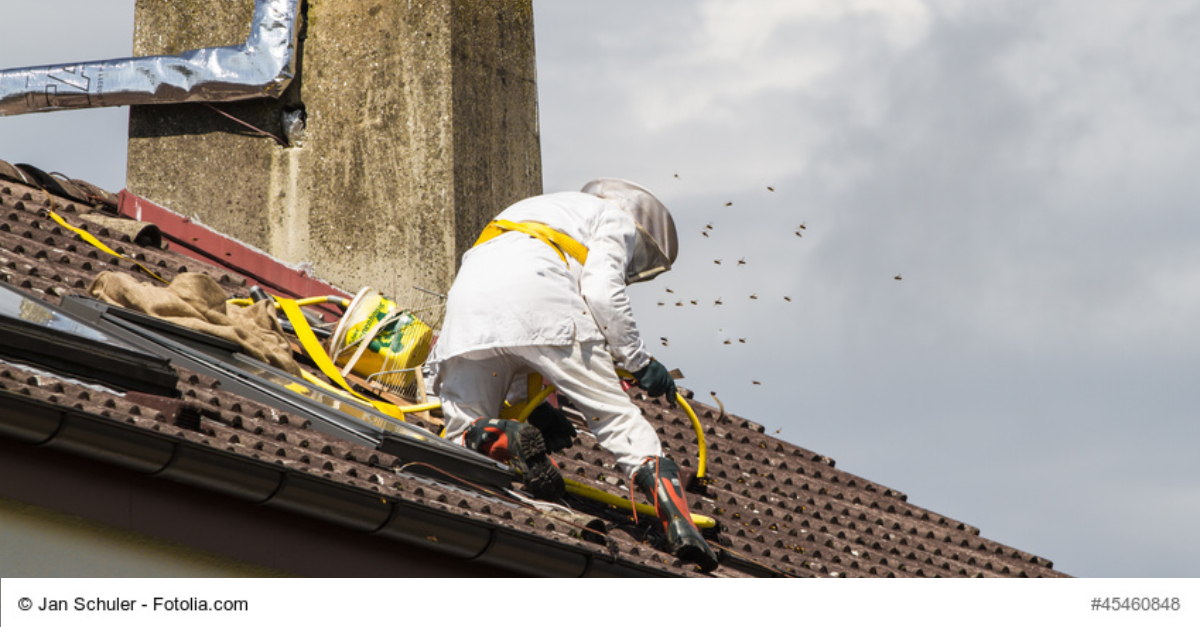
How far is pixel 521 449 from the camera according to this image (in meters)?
6.16

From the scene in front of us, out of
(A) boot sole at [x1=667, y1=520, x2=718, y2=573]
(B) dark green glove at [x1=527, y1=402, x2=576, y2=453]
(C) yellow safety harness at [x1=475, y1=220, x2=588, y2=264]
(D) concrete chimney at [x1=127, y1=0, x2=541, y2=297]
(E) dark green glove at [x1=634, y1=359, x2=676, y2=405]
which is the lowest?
(A) boot sole at [x1=667, y1=520, x2=718, y2=573]

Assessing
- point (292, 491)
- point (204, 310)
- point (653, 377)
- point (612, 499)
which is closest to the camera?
point (292, 491)

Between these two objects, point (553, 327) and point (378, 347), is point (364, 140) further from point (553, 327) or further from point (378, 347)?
point (553, 327)

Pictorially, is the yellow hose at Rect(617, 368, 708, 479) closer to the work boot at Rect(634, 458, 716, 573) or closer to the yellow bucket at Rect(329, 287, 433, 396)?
the work boot at Rect(634, 458, 716, 573)

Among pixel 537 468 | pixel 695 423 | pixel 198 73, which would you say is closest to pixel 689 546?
pixel 537 468

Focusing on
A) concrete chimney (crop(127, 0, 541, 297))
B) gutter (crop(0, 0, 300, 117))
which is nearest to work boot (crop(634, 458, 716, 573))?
concrete chimney (crop(127, 0, 541, 297))

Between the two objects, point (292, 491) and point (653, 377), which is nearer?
point (292, 491)

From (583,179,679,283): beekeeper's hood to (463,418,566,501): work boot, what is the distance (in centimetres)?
94

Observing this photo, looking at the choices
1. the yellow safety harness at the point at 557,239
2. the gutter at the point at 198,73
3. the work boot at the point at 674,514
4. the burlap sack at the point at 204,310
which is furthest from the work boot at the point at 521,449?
the gutter at the point at 198,73

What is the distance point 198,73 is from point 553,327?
4340 millimetres

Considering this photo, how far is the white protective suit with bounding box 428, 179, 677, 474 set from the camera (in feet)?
20.2
